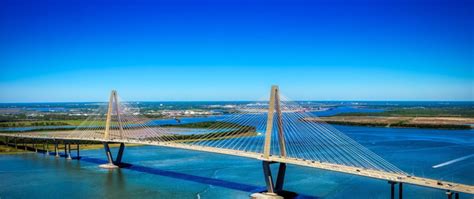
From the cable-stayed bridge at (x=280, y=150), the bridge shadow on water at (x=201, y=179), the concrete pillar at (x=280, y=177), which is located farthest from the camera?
the bridge shadow on water at (x=201, y=179)

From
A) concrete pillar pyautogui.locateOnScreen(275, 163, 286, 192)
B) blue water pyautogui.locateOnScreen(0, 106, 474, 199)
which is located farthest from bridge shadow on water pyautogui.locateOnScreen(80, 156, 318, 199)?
concrete pillar pyautogui.locateOnScreen(275, 163, 286, 192)

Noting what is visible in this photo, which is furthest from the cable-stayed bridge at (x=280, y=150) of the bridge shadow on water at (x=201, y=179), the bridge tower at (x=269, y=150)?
the bridge shadow on water at (x=201, y=179)

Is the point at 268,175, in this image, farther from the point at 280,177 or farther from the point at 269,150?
the point at 269,150


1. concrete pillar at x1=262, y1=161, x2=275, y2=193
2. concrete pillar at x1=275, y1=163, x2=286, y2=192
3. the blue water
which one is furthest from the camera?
the blue water

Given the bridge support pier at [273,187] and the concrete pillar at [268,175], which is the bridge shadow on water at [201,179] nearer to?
the bridge support pier at [273,187]

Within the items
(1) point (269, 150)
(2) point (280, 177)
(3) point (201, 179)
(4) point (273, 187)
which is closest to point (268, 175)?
(2) point (280, 177)

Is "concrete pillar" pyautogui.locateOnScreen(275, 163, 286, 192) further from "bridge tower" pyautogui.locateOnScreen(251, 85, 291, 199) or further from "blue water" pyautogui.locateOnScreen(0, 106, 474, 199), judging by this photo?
"blue water" pyautogui.locateOnScreen(0, 106, 474, 199)

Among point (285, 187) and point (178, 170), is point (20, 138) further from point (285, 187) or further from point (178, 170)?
point (285, 187)

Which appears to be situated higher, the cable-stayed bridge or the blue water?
the cable-stayed bridge
